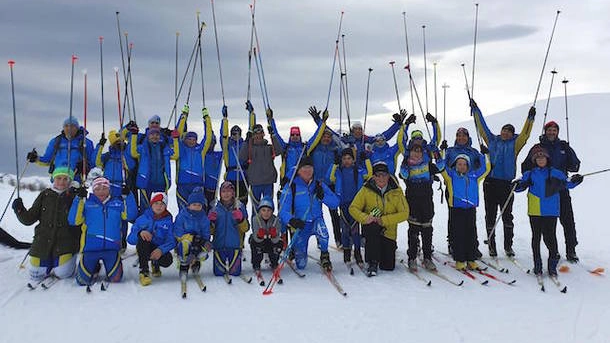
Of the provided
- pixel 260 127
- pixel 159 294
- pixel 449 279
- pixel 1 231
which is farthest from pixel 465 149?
pixel 1 231

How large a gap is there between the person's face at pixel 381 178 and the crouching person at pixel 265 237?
1485 millimetres

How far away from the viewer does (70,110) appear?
7.76 m

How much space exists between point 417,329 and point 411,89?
5634 millimetres

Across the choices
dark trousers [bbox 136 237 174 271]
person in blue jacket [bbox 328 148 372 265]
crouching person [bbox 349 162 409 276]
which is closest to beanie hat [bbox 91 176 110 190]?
dark trousers [bbox 136 237 174 271]

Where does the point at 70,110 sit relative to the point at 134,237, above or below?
above

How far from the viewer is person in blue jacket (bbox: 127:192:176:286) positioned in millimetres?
6629

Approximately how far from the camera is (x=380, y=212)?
7.25 m

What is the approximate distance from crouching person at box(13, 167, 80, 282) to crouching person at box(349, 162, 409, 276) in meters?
3.77

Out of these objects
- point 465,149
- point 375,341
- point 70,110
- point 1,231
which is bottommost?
point 375,341

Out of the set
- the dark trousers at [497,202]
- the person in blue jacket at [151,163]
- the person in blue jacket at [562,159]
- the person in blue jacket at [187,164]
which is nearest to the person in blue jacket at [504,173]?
the dark trousers at [497,202]

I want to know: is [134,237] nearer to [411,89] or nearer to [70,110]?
[70,110]

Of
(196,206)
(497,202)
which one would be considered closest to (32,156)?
(196,206)

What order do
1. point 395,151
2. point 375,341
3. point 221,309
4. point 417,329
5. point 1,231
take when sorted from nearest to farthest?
point 375,341
point 417,329
point 221,309
point 395,151
point 1,231

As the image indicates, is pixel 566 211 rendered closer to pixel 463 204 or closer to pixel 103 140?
pixel 463 204
